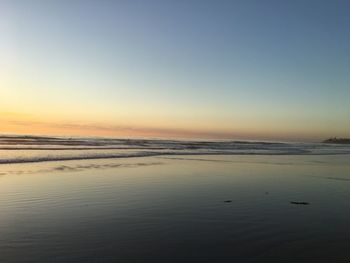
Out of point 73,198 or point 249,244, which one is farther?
point 73,198

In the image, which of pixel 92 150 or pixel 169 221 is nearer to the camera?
pixel 169 221

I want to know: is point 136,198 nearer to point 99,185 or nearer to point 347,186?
point 99,185

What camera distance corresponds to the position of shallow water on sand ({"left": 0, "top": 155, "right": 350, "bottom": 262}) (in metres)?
6.61

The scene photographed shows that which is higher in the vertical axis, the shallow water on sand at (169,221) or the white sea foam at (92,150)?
the white sea foam at (92,150)

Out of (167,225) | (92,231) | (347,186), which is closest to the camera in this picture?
(92,231)

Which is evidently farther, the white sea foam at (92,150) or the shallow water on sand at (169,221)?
the white sea foam at (92,150)

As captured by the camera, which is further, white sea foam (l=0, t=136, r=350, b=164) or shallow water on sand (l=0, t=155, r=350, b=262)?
white sea foam (l=0, t=136, r=350, b=164)

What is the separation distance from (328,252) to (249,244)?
1349mm

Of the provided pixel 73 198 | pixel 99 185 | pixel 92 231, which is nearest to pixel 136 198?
pixel 73 198

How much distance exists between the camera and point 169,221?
8.91m

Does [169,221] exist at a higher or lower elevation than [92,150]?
lower

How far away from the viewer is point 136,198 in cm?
1187

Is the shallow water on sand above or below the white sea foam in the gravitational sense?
below

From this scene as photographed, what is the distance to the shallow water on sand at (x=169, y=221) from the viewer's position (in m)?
6.61
